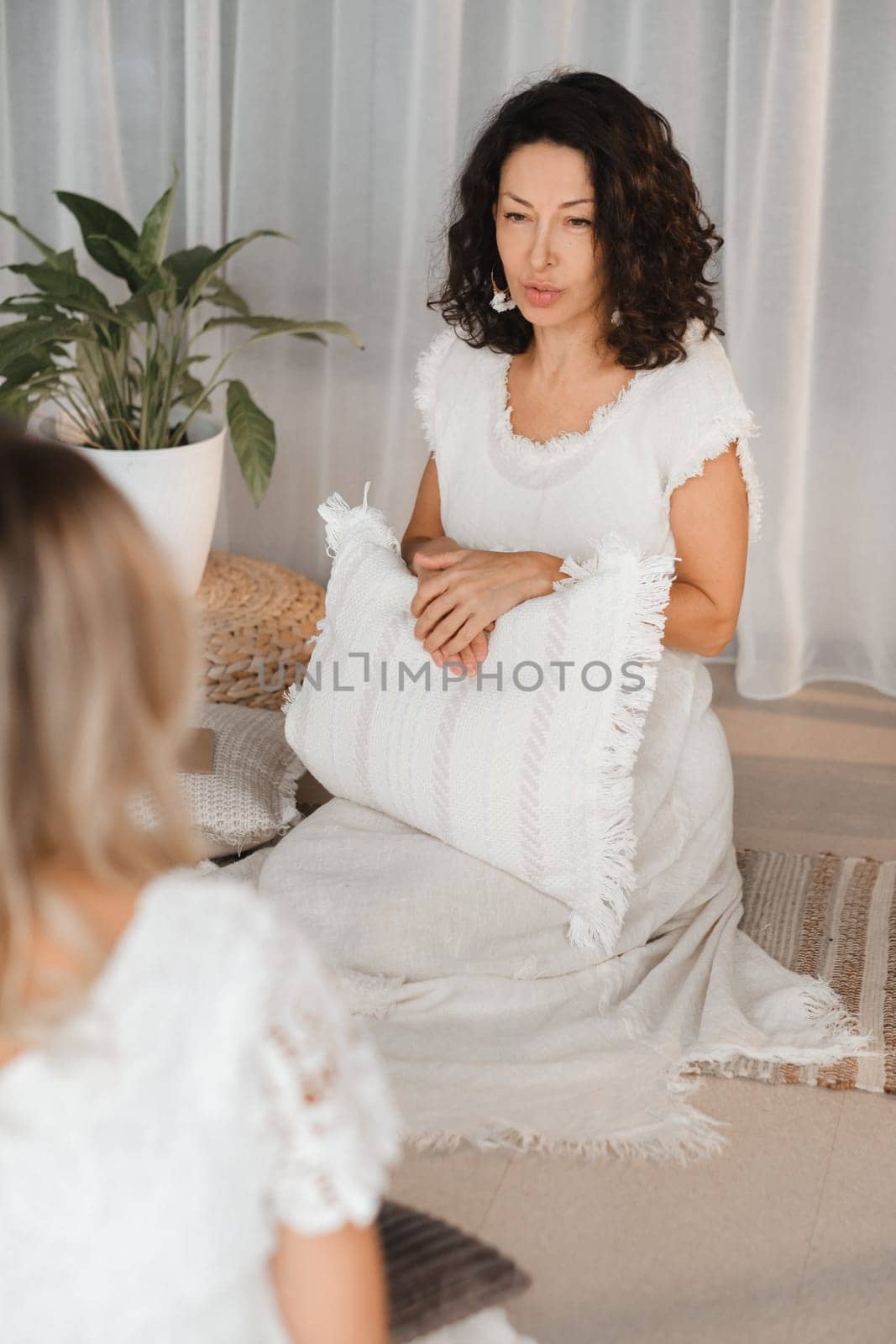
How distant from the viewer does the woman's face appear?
191cm

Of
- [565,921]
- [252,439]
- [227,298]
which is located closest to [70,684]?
[565,921]

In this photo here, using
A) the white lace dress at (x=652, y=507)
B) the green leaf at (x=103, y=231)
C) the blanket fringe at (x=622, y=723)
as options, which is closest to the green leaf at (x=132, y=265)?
the green leaf at (x=103, y=231)

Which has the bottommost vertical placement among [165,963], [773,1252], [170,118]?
[773,1252]

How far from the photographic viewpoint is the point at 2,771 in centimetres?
75

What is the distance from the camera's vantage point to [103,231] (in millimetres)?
2721

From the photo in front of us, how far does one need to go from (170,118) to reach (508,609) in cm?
193

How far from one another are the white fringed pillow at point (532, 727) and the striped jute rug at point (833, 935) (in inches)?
12.4

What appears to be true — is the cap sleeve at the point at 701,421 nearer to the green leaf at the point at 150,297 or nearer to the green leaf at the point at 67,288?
the green leaf at the point at 150,297

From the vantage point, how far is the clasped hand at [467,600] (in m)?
1.82

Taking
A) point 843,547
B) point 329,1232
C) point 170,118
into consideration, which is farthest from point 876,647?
point 329,1232

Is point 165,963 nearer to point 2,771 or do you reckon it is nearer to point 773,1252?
point 2,771

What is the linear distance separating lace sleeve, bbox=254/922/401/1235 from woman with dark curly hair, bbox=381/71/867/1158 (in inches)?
35.5

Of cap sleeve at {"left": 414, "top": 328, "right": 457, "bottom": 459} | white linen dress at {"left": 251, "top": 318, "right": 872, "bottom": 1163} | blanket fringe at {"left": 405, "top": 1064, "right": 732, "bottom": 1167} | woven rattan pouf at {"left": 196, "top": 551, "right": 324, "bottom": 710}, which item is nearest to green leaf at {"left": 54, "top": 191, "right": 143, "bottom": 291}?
woven rattan pouf at {"left": 196, "top": 551, "right": 324, "bottom": 710}

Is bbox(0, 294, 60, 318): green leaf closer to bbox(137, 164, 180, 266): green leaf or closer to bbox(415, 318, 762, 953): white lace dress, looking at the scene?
bbox(137, 164, 180, 266): green leaf
